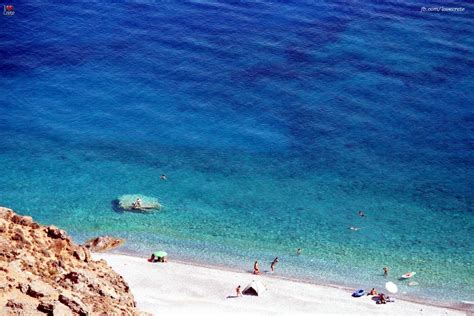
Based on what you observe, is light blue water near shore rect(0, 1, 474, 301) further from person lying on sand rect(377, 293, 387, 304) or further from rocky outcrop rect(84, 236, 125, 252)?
person lying on sand rect(377, 293, 387, 304)

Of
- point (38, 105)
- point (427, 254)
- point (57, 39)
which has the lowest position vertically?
point (427, 254)

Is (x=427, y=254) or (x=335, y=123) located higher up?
(x=335, y=123)

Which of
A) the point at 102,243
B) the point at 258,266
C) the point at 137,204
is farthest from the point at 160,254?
the point at 258,266

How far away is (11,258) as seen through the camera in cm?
3155

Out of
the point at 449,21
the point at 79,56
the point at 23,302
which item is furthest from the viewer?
the point at 449,21

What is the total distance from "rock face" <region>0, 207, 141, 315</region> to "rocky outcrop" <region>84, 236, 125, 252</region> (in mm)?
18301

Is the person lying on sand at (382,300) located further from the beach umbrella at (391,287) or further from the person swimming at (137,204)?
the person swimming at (137,204)

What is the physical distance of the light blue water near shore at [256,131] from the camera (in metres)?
58.3

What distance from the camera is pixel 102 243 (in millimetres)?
56438

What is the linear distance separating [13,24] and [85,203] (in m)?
44.9

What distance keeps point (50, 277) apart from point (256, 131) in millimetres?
43410

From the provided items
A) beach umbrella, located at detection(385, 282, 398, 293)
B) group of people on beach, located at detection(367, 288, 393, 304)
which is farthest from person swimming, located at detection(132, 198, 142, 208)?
beach umbrella, located at detection(385, 282, 398, 293)

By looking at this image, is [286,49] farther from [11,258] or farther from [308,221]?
[11,258]

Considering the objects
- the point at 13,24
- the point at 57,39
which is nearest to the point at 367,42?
the point at 57,39
